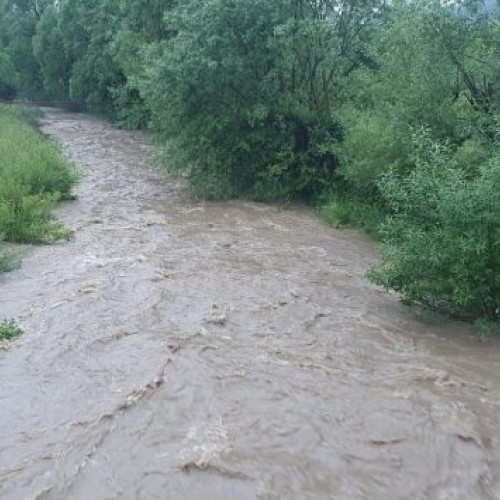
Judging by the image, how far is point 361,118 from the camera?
1580 cm

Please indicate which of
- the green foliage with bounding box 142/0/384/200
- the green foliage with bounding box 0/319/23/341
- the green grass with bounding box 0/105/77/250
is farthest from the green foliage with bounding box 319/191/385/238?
the green foliage with bounding box 0/319/23/341

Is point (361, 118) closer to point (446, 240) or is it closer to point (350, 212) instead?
point (350, 212)

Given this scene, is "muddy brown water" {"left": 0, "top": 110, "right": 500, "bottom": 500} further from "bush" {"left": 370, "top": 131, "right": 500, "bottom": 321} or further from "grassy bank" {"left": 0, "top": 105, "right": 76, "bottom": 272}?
"grassy bank" {"left": 0, "top": 105, "right": 76, "bottom": 272}

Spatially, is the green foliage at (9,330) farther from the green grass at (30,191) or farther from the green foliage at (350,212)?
the green foliage at (350,212)

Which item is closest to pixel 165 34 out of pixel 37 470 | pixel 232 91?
pixel 232 91

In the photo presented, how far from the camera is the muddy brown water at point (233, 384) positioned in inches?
225

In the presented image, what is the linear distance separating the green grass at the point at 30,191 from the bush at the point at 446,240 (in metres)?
6.95

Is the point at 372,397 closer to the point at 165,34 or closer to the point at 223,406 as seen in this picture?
the point at 223,406

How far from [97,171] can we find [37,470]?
19.5 m

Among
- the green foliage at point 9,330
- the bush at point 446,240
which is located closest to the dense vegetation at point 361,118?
the bush at point 446,240

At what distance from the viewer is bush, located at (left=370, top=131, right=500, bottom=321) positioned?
8.59 meters

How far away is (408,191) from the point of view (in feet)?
32.5

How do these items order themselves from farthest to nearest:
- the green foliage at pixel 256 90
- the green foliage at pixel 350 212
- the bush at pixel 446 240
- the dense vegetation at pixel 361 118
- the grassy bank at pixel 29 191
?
1. the green foliage at pixel 256 90
2. the green foliage at pixel 350 212
3. the grassy bank at pixel 29 191
4. the dense vegetation at pixel 361 118
5. the bush at pixel 446 240

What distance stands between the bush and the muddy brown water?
1.76 feet
